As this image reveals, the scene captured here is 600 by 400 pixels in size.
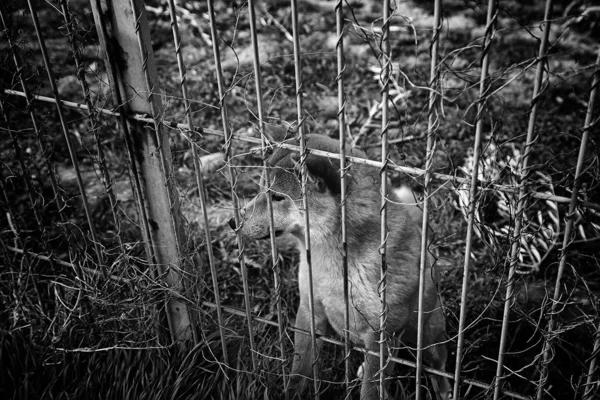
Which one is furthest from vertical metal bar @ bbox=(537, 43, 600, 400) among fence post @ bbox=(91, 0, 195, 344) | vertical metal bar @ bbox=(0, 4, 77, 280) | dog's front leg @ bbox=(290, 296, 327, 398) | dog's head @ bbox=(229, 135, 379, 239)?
vertical metal bar @ bbox=(0, 4, 77, 280)

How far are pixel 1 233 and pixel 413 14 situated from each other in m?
6.13

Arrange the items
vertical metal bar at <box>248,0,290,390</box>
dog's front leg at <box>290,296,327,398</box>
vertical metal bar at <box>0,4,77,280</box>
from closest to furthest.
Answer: vertical metal bar at <box>248,0,290,390</box>, vertical metal bar at <box>0,4,77,280</box>, dog's front leg at <box>290,296,327,398</box>

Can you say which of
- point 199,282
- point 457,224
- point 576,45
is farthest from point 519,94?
point 199,282

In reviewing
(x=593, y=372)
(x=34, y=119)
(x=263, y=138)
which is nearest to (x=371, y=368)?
(x=593, y=372)

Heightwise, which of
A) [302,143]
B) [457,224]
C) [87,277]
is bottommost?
[457,224]

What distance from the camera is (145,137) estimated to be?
2.58m

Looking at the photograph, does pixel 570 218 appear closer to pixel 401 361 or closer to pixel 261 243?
pixel 401 361

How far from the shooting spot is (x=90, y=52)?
6.59 meters

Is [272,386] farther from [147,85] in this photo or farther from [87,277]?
[147,85]

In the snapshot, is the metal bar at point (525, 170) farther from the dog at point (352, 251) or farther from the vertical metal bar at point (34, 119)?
the vertical metal bar at point (34, 119)

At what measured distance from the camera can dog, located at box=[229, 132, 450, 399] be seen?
2.73 m

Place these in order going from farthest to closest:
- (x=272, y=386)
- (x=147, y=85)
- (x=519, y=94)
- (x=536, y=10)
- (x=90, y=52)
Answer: (x=536, y=10) < (x=90, y=52) < (x=519, y=94) < (x=272, y=386) < (x=147, y=85)

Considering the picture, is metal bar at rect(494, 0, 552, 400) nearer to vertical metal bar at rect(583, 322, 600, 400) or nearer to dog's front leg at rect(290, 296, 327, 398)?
vertical metal bar at rect(583, 322, 600, 400)

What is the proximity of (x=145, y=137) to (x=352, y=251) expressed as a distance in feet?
3.93
